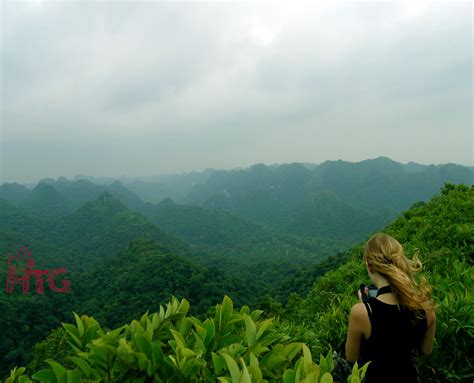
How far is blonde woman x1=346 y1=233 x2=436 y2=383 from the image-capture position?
7.07 ft

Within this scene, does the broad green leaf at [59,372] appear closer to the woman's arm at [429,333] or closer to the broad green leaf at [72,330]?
the broad green leaf at [72,330]

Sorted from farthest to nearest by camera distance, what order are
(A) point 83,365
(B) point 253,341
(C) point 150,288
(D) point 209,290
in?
(C) point 150,288
(D) point 209,290
(B) point 253,341
(A) point 83,365

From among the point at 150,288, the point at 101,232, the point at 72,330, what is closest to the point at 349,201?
the point at 101,232

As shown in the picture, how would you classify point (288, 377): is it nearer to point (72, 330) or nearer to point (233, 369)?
point (233, 369)

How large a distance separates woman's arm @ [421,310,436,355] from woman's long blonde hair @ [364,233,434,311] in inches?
2.3

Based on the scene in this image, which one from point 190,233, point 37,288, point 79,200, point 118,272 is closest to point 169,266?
point 118,272

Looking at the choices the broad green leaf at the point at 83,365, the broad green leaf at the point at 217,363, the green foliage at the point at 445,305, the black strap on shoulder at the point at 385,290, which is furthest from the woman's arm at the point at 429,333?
the broad green leaf at the point at 83,365

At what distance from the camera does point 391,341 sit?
86.7 inches

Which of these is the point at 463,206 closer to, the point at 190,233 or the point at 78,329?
the point at 78,329

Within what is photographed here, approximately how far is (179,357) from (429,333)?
1938mm

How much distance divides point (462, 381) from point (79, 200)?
195029 millimetres

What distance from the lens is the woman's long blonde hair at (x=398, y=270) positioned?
2.16 m

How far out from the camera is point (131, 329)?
173 cm

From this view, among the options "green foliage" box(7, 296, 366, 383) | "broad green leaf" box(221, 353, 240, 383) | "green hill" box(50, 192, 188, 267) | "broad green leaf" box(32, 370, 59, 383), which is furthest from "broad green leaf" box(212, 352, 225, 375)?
"green hill" box(50, 192, 188, 267)
